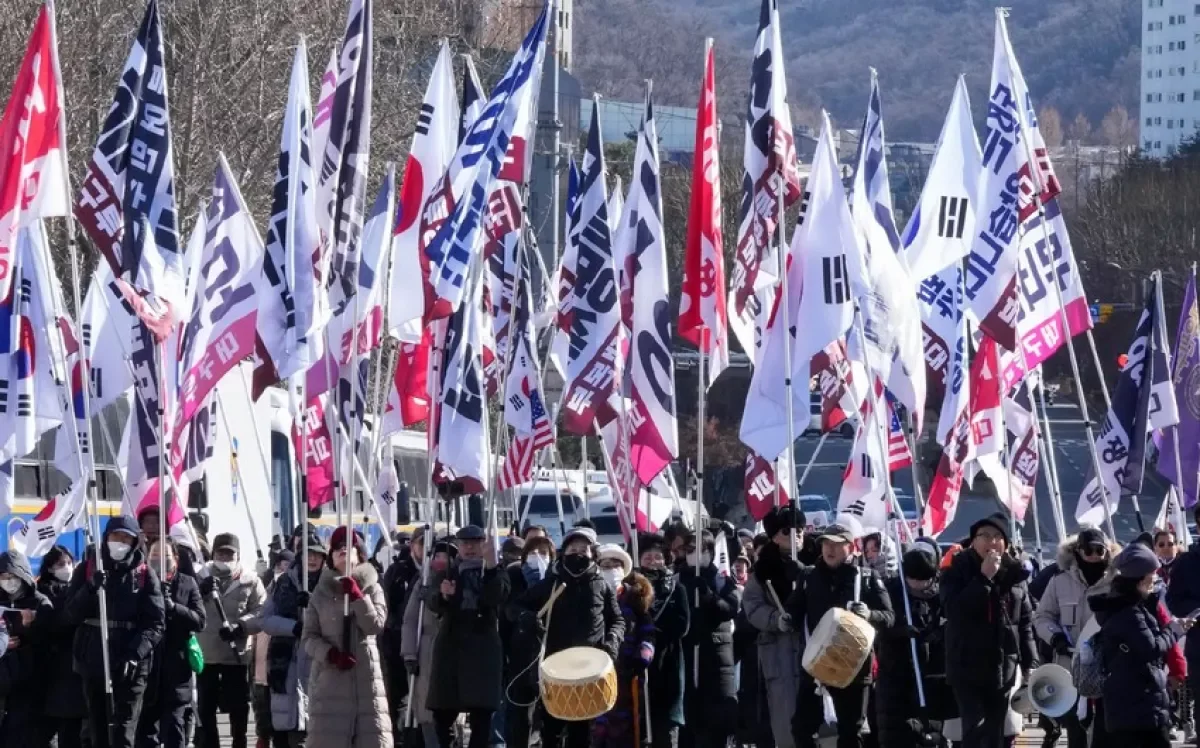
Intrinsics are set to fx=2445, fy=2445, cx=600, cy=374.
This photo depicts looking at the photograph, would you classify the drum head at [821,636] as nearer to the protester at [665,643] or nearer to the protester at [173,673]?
the protester at [665,643]

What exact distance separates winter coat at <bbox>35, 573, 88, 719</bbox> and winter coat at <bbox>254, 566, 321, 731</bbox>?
1271 millimetres

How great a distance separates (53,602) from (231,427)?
38.3 ft

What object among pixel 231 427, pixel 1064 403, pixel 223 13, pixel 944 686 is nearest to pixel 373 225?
pixel 944 686

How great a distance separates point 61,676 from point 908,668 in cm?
518

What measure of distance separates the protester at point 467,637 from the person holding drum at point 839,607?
1.93 metres

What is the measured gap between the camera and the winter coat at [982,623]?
13.9 metres

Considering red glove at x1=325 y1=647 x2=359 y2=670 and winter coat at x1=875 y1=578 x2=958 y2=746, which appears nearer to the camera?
red glove at x1=325 y1=647 x2=359 y2=670

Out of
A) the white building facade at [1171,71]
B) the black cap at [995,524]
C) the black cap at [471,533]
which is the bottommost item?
the black cap at [471,533]

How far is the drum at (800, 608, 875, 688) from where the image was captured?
44.6ft

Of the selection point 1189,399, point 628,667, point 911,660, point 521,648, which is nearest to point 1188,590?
point 911,660

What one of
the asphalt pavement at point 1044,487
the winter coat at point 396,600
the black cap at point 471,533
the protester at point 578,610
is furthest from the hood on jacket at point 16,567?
the asphalt pavement at point 1044,487

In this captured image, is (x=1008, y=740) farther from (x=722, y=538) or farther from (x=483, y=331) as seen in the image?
(x=483, y=331)

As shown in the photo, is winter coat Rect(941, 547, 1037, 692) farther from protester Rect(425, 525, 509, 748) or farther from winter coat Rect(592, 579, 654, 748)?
protester Rect(425, 525, 509, 748)

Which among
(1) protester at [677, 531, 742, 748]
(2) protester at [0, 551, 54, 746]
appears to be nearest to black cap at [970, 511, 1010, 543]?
(1) protester at [677, 531, 742, 748]
